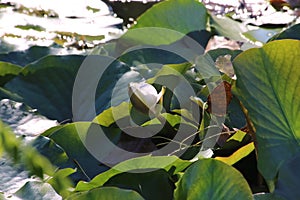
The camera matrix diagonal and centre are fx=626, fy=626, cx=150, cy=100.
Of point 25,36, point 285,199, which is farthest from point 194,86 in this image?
point 25,36

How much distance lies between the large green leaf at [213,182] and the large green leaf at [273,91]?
0.09 metres

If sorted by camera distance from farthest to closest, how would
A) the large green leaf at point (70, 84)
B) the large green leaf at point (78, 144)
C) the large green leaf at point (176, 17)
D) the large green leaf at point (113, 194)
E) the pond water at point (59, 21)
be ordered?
the pond water at point (59, 21)
the large green leaf at point (176, 17)
the large green leaf at point (70, 84)
the large green leaf at point (78, 144)
the large green leaf at point (113, 194)

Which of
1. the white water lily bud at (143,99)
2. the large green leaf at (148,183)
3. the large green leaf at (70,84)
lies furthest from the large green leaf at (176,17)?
the large green leaf at (148,183)

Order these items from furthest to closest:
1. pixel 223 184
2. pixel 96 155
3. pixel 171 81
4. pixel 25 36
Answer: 1. pixel 25 36
2. pixel 171 81
3. pixel 96 155
4. pixel 223 184

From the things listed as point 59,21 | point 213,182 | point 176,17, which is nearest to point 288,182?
point 213,182

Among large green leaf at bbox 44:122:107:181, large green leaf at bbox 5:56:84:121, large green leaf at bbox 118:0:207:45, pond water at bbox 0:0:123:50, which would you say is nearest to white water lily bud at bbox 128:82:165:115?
large green leaf at bbox 44:122:107:181

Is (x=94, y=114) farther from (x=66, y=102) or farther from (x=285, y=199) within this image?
(x=285, y=199)

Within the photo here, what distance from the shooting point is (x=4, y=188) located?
1.79 ft

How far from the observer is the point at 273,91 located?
1.84 feet

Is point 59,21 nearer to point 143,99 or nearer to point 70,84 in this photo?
point 70,84

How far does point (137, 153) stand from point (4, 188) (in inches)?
5.9

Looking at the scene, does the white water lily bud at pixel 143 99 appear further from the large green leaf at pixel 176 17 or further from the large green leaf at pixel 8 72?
the large green leaf at pixel 176 17

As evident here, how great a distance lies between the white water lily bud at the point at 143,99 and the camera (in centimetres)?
65

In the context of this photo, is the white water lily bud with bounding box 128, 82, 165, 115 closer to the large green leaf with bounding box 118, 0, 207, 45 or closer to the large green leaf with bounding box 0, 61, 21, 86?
the large green leaf with bounding box 0, 61, 21, 86
